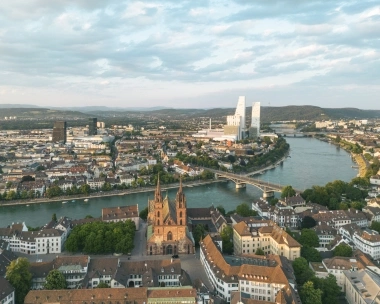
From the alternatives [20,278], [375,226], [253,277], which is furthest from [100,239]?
[375,226]

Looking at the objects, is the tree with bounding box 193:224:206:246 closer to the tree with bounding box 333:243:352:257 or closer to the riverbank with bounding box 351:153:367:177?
the tree with bounding box 333:243:352:257

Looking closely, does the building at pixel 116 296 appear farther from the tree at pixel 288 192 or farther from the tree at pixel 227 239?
the tree at pixel 288 192

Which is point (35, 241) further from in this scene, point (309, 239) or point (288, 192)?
point (288, 192)

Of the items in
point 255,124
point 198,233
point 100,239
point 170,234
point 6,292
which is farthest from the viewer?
point 255,124

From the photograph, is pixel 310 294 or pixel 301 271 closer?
pixel 310 294

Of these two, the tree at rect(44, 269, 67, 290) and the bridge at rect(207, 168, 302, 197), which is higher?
the tree at rect(44, 269, 67, 290)

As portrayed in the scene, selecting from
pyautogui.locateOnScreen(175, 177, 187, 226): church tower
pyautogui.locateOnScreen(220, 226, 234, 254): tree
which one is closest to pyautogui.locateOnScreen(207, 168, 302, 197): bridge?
pyautogui.locateOnScreen(220, 226, 234, 254): tree

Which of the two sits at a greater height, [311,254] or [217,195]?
[311,254]
